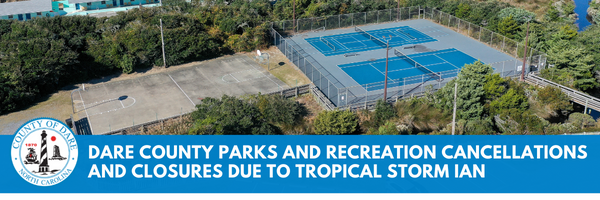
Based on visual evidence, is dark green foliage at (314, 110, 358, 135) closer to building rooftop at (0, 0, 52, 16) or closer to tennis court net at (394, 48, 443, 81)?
tennis court net at (394, 48, 443, 81)

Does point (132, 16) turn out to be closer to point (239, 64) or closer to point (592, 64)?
point (239, 64)

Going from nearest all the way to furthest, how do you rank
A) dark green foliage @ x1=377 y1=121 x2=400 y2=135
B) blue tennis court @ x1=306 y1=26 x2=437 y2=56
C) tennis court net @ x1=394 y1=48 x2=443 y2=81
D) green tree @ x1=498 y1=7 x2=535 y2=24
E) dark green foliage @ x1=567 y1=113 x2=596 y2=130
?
dark green foliage @ x1=377 y1=121 x2=400 y2=135 < dark green foliage @ x1=567 y1=113 x2=596 y2=130 < tennis court net @ x1=394 y1=48 x2=443 y2=81 < blue tennis court @ x1=306 y1=26 x2=437 y2=56 < green tree @ x1=498 y1=7 x2=535 y2=24

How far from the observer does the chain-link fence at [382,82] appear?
→ 41.6 m

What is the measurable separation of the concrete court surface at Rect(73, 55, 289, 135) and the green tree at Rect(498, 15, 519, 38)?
2489 cm

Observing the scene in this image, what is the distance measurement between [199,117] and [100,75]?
14738 mm

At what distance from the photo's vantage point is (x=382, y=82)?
4294 centimetres

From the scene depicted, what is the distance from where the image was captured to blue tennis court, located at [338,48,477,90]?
45.2m

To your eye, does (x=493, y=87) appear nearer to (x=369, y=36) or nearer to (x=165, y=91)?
(x=369, y=36)

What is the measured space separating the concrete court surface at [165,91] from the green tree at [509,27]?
2489cm

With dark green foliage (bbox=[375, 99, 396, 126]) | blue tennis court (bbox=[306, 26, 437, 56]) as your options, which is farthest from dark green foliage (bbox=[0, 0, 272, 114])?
dark green foliage (bbox=[375, 99, 396, 126])

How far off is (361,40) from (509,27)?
15109 millimetres

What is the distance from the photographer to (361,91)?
42562mm

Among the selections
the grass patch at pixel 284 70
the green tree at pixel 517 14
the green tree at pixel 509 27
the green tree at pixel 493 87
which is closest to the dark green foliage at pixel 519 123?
the green tree at pixel 493 87

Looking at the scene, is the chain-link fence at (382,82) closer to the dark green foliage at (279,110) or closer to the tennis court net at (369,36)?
the tennis court net at (369,36)
